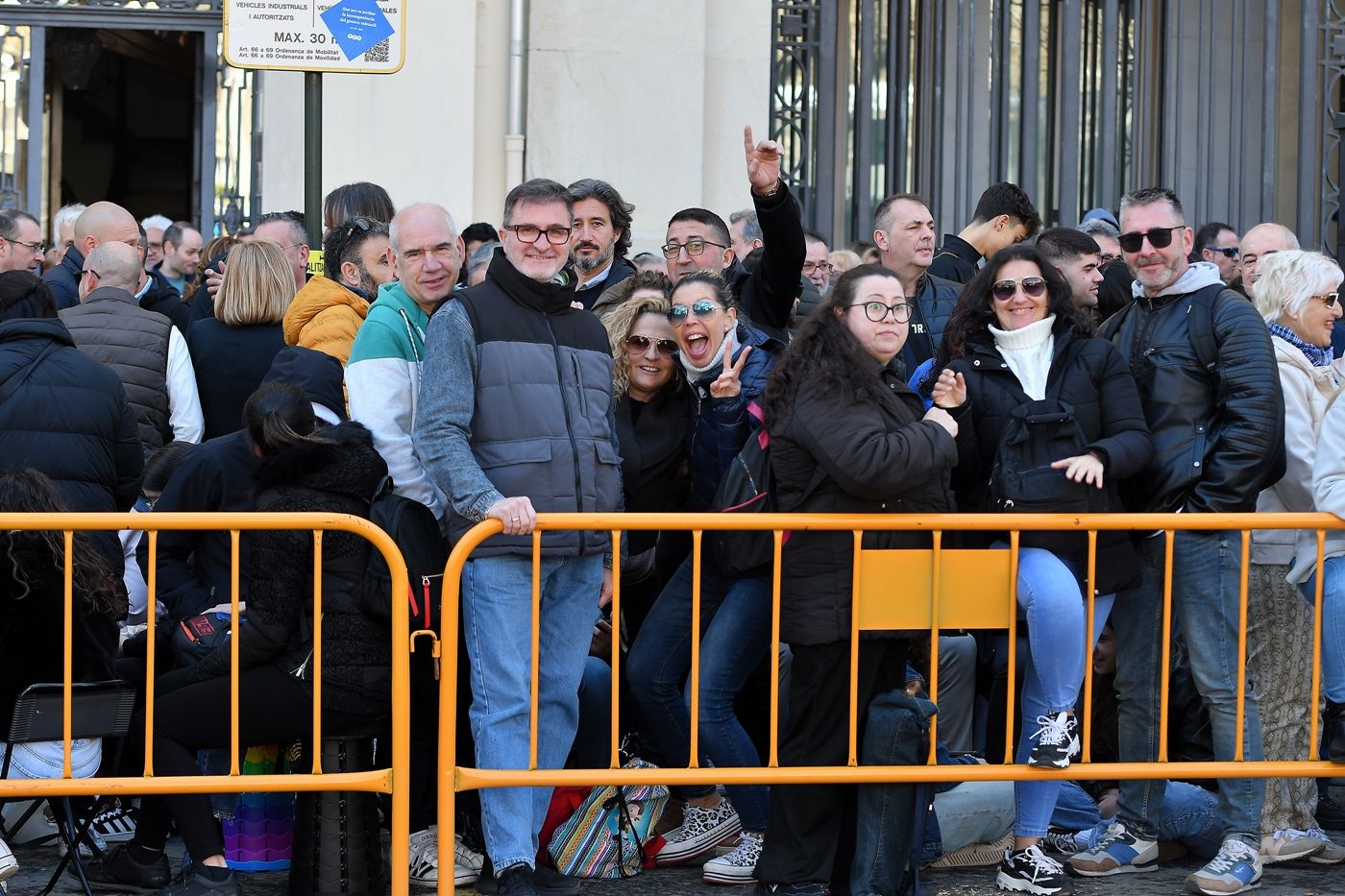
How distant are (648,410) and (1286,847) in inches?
110

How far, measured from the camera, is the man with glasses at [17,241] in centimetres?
891

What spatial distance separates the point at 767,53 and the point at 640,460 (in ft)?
16.4

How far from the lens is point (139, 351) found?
7480 mm

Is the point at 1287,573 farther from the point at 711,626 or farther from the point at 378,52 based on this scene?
the point at 378,52

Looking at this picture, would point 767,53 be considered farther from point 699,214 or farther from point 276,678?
point 276,678

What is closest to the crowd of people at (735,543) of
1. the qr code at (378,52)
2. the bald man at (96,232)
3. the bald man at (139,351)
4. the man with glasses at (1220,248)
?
the bald man at (139,351)

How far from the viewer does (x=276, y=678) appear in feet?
18.8

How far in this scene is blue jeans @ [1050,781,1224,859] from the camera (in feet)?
20.9

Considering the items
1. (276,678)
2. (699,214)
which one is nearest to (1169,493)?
(699,214)

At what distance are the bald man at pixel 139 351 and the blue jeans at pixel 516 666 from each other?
7.76 feet

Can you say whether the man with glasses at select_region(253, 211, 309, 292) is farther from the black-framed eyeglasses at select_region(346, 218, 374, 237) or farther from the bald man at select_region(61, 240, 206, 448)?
the black-framed eyeglasses at select_region(346, 218, 374, 237)

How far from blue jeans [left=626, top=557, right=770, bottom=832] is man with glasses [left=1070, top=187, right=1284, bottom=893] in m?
1.27

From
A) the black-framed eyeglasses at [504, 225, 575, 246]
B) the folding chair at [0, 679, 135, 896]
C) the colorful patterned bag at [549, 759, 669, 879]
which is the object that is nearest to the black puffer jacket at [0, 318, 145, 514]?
the folding chair at [0, 679, 135, 896]

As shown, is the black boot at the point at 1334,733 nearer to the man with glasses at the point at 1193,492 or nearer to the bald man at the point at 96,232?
the man with glasses at the point at 1193,492
